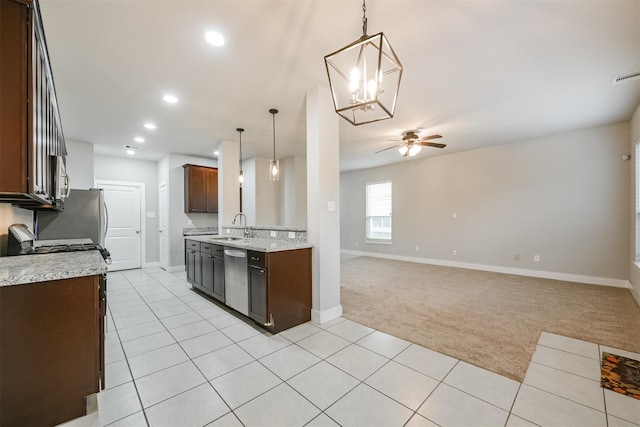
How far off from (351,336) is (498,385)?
1.25 meters

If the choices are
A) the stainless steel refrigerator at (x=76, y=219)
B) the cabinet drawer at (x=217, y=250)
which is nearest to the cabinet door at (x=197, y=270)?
the cabinet drawer at (x=217, y=250)

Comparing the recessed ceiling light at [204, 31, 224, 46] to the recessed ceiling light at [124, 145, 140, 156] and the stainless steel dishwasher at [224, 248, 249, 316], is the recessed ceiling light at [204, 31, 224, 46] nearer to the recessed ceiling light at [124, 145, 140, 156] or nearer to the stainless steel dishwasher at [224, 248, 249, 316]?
the stainless steel dishwasher at [224, 248, 249, 316]

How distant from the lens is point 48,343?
1.41 metres

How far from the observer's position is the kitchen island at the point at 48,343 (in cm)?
130

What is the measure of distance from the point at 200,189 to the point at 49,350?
195 inches

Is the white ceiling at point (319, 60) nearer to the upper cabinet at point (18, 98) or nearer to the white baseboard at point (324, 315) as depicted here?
the upper cabinet at point (18, 98)

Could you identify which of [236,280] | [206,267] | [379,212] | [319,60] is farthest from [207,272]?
[379,212]

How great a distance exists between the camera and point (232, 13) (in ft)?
6.37

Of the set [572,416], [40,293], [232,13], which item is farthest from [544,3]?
[40,293]

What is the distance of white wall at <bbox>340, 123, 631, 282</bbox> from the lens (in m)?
4.35

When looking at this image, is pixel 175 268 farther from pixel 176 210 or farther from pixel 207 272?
pixel 207 272

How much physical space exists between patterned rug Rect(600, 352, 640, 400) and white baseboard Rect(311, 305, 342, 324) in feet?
7.44

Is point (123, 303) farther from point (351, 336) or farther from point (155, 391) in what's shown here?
point (351, 336)

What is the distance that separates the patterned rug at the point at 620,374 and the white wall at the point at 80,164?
7613 millimetres
